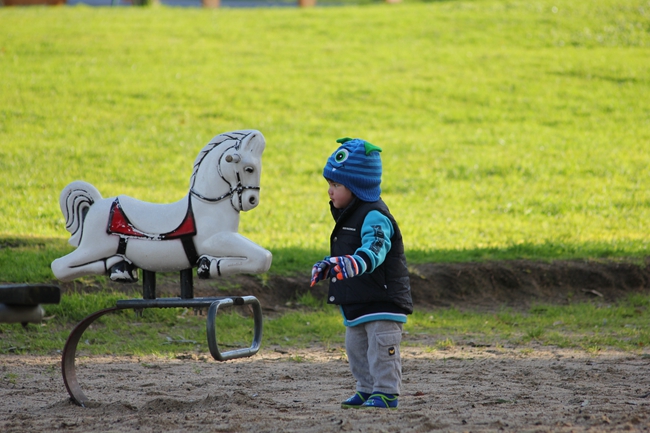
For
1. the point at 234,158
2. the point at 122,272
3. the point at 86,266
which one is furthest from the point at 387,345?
the point at 86,266

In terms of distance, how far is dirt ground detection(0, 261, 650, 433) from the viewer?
406 cm

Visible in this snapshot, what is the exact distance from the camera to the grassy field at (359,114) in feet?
32.3

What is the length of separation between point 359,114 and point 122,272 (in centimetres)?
1083

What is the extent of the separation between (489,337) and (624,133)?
9.06 meters

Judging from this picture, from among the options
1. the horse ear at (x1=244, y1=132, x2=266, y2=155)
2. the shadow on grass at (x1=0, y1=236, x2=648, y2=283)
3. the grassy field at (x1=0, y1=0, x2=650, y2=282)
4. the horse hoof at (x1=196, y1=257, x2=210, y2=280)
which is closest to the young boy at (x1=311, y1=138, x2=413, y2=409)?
the horse ear at (x1=244, y1=132, x2=266, y2=155)

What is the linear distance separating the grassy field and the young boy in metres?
3.58

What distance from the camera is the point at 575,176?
12.3m

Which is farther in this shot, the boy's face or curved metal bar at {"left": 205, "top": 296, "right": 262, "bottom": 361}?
the boy's face

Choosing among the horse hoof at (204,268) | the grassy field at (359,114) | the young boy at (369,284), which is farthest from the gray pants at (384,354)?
the grassy field at (359,114)

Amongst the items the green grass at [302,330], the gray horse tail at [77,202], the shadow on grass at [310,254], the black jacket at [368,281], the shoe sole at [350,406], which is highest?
the gray horse tail at [77,202]

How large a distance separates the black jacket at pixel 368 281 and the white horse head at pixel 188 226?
0.48m

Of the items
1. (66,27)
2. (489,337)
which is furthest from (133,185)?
(66,27)

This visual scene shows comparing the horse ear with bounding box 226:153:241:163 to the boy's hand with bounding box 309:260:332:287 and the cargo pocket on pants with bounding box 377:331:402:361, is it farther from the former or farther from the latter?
the cargo pocket on pants with bounding box 377:331:402:361

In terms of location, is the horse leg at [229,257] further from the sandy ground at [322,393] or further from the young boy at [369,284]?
the sandy ground at [322,393]
